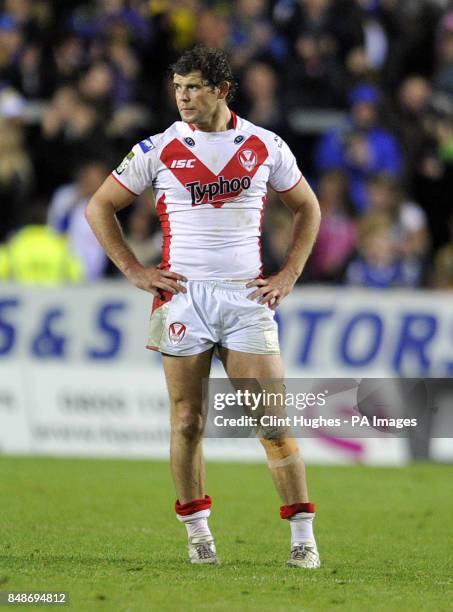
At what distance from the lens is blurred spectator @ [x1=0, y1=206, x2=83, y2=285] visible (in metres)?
15.0

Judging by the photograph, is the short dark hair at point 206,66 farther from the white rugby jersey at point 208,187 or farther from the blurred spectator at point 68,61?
the blurred spectator at point 68,61

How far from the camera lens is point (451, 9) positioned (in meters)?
18.4

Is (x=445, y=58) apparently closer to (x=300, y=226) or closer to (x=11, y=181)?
(x=11, y=181)

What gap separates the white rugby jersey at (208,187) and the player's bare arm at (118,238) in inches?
2.5

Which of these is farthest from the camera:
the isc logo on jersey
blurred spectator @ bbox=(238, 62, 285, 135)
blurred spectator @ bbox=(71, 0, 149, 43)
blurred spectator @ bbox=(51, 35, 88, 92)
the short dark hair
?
blurred spectator @ bbox=(71, 0, 149, 43)

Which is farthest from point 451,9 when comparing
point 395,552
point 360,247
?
point 395,552

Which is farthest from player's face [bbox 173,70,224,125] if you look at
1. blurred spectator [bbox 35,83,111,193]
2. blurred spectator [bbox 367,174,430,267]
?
blurred spectator [bbox 35,83,111,193]

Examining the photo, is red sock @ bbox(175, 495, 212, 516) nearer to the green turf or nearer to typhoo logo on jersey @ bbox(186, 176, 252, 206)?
the green turf

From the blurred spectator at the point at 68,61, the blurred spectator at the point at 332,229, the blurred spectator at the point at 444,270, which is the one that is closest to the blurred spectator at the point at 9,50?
the blurred spectator at the point at 68,61

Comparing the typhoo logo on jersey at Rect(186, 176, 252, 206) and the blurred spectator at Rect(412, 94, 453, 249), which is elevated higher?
the blurred spectator at Rect(412, 94, 453, 249)

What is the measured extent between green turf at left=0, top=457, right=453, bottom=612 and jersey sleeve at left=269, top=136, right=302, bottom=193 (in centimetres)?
204

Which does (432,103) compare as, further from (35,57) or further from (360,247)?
(35,57)

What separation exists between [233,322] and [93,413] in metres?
6.53

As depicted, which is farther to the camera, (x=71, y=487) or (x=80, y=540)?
(x=71, y=487)
